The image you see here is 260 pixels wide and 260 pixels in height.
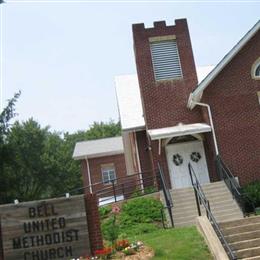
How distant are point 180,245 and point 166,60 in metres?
12.6

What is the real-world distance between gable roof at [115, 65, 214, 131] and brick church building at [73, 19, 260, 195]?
103 mm

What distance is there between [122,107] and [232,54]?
6.89 meters

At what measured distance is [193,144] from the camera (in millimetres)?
20562

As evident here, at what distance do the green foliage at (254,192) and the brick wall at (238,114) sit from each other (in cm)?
134

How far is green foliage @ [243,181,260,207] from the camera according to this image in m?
16.7

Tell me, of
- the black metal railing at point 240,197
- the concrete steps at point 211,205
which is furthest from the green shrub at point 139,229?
the black metal railing at point 240,197

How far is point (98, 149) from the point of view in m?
31.8

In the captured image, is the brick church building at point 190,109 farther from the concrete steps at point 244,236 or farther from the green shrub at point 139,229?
the concrete steps at point 244,236

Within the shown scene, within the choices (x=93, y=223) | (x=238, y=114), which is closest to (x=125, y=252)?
(x=93, y=223)

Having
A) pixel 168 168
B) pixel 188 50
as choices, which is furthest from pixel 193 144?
pixel 188 50

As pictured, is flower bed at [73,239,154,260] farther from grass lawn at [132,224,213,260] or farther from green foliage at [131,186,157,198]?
green foliage at [131,186,157,198]

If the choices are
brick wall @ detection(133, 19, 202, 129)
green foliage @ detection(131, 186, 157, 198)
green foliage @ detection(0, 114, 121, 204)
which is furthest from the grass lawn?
green foliage @ detection(0, 114, 121, 204)

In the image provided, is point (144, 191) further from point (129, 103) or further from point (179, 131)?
point (129, 103)

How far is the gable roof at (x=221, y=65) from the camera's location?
19.3m
